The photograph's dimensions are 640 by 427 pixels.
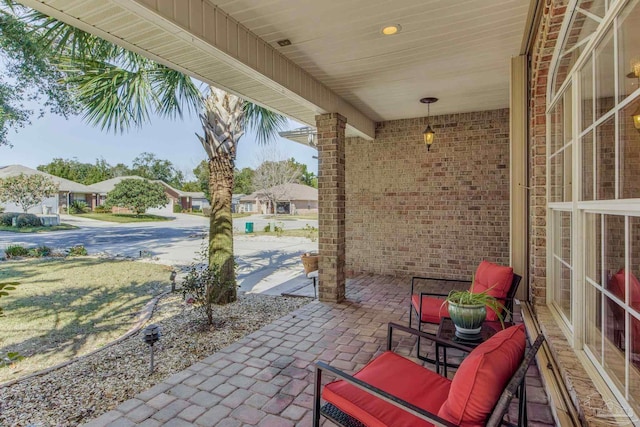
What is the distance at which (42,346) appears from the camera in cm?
417

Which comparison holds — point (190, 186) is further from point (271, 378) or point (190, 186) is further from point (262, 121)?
point (271, 378)

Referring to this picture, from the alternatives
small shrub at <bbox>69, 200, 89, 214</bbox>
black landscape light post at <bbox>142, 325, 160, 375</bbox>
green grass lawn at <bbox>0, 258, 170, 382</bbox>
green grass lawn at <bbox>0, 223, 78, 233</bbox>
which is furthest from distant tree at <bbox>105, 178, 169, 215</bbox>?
black landscape light post at <bbox>142, 325, 160, 375</bbox>

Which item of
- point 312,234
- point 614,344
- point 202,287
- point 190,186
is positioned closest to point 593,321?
point 614,344

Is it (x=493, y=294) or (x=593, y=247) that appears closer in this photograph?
(x=593, y=247)

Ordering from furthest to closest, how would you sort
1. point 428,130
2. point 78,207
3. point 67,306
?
point 78,207 < point 67,306 < point 428,130

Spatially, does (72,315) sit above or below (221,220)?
below

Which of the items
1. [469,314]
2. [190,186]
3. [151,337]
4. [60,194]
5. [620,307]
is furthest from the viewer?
[190,186]

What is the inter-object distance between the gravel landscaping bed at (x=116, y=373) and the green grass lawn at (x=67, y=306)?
67 centimetres

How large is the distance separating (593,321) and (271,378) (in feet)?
Result: 7.57

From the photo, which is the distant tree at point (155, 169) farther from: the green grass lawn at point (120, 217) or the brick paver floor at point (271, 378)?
the brick paver floor at point (271, 378)

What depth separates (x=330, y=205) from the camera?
4.96m

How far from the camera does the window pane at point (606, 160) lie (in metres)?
1.54

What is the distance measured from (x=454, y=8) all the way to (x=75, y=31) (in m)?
3.64

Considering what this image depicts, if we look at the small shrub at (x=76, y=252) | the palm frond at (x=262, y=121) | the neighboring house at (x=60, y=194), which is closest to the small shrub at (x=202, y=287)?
the palm frond at (x=262, y=121)
